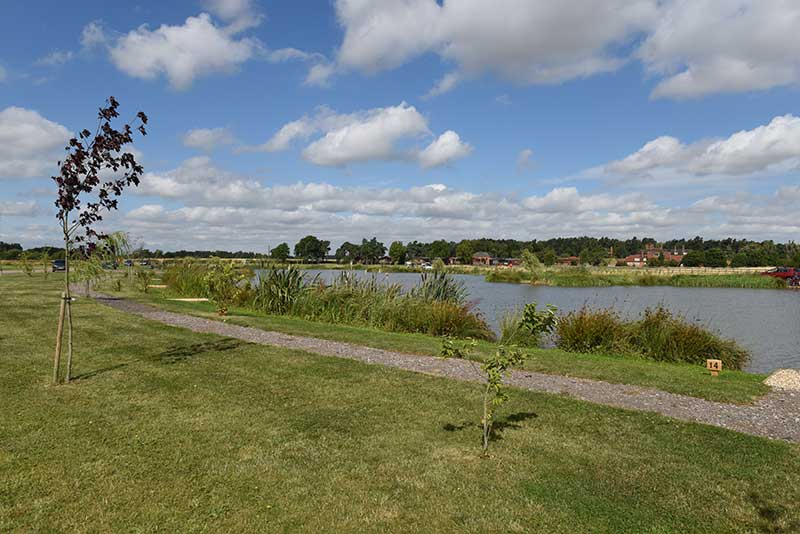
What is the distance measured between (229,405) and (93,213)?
295 cm

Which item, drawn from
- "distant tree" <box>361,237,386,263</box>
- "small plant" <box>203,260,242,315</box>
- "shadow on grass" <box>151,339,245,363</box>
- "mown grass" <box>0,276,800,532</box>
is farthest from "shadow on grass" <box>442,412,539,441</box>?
"distant tree" <box>361,237,386,263</box>

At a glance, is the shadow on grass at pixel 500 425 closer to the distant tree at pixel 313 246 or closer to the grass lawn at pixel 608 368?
the grass lawn at pixel 608 368

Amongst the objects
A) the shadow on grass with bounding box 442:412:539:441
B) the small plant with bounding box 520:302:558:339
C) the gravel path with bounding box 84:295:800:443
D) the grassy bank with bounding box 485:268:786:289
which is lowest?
the grassy bank with bounding box 485:268:786:289

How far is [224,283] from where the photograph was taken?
1605 centimetres

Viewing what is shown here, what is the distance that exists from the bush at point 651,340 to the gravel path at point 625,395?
12.1ft

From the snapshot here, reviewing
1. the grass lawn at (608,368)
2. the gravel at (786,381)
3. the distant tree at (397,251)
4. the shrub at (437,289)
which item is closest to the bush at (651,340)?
the grass lawn at (608,368)

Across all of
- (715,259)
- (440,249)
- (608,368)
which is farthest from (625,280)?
(440,249)

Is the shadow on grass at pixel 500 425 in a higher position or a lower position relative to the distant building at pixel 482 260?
lower

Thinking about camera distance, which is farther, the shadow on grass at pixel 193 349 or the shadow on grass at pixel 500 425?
the shadow on grass at pixel 193 349

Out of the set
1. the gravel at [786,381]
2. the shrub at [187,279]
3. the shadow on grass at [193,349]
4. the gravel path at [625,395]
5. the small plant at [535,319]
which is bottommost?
the gravel at [786,381]

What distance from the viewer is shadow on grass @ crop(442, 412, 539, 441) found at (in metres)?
4.98

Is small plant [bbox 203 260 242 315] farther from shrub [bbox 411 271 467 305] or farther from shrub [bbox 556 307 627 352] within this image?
shrub [bbox 556 307 627 352]

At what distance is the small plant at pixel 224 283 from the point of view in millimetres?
15633

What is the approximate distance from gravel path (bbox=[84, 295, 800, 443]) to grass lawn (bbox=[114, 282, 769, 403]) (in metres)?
0.28
